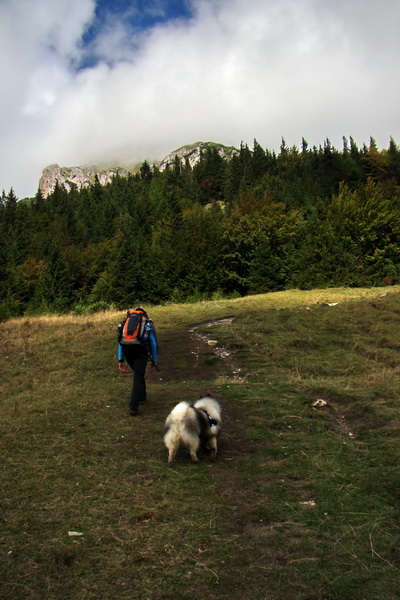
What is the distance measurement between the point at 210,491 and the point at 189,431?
1095 mm

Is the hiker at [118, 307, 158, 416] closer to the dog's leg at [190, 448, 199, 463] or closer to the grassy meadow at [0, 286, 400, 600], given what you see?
the grassy meadow at [0, 286, 400, 600]

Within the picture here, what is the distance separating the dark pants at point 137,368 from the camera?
8.88m

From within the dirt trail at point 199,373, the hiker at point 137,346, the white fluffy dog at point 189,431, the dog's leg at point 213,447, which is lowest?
the dirt trail at point 199,373

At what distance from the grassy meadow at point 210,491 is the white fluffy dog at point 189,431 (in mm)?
254

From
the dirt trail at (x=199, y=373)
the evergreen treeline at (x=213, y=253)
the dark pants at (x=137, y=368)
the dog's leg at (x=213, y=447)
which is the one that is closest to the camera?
the dog's leg at (x=213, y=447)

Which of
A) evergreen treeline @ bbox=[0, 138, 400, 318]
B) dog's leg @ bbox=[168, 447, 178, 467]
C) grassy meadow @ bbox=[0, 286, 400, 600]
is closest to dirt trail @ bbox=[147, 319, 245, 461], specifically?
grassy meadow @ bbox=[0, 286, 400, 600]

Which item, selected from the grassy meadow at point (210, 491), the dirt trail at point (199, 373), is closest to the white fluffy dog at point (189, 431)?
the grassy meadow at point (210, 491)

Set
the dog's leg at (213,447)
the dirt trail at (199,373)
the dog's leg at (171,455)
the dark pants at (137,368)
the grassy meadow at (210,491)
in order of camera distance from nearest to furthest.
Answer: the grassy meadow at (210,491) → the dog's leg at (171,455) → the dog's leg at (213,447) → the dirt trail at (199,373) → the dark pants at (137,368)

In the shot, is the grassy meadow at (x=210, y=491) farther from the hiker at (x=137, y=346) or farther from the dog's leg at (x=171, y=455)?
the hiker at (x=137, y=346)

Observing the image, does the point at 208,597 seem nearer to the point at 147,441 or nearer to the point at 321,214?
the point at 147,441

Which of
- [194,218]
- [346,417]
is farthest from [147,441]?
[194,218]

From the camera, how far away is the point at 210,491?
17.4 feet

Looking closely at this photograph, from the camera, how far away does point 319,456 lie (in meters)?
6.25

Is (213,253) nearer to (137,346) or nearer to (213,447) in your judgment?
(137,346)
